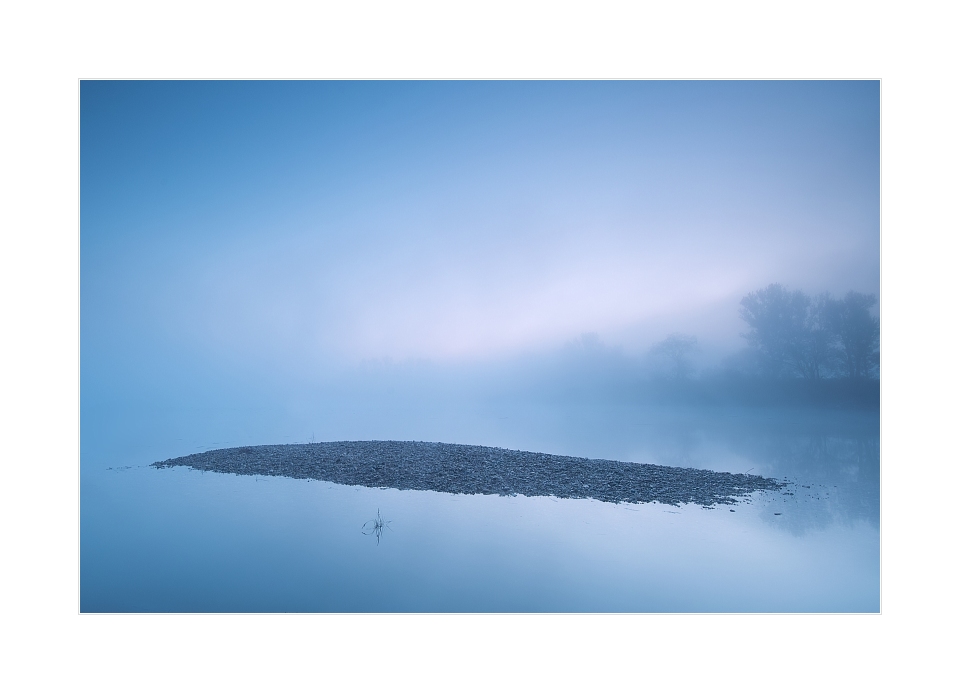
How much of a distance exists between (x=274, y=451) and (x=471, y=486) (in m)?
9.60

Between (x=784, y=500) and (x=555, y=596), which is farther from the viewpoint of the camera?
(x=784, y=500)

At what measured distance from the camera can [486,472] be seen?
14.2 meters

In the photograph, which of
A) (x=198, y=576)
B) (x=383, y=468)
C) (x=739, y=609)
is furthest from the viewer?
(x=383, y=468)

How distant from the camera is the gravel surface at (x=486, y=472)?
41.0 ft

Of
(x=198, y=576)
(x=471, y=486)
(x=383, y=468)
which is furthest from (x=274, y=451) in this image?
(x=198, y=576)

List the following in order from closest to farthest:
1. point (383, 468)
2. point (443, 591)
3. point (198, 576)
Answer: point (443, 591) < point (198, 576) < point (383, 468)

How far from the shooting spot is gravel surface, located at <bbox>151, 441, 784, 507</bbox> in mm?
12484
